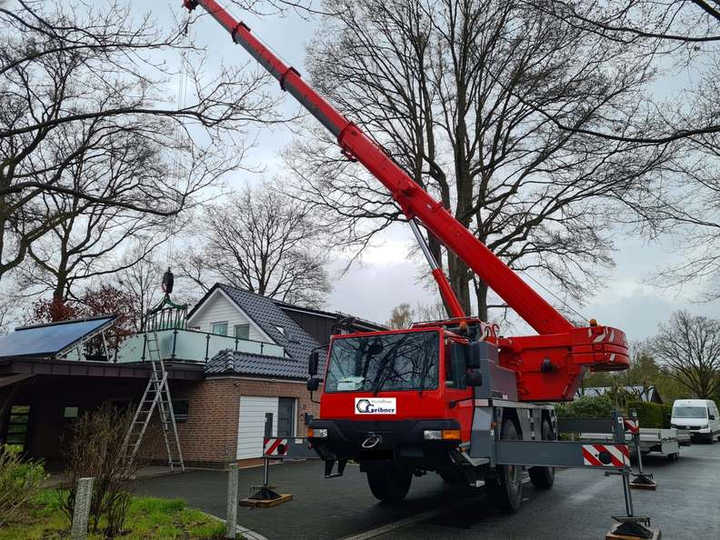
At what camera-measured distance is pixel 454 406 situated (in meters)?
7.49

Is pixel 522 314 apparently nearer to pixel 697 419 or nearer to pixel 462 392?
pixel 462 392

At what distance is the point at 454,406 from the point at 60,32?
7.15 meters

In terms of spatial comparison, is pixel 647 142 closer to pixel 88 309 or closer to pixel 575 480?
pixel 575 480

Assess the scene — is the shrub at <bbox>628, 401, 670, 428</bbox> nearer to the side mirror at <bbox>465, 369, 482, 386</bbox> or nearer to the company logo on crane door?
the side mirror at <bbox>465, 369, 482, 386</bbox>

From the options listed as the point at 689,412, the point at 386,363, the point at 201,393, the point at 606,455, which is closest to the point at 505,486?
the point at 606,455

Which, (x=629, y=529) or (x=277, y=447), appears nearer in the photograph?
(x=629, y=529)

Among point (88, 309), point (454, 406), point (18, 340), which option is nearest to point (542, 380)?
point (454, 406)

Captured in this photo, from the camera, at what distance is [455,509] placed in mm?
9055

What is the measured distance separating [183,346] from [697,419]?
29.7 meters

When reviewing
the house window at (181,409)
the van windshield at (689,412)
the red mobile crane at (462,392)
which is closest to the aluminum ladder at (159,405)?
the house window at (181,409)

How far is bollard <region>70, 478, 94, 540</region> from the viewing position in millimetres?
5371

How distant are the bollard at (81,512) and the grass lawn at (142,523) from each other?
1.24 metres

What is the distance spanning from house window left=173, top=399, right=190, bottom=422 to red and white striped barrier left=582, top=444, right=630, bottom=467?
13.7 meters

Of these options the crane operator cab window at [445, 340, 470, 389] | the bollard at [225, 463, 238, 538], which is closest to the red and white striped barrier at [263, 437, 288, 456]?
the bollard at [225, 463, 238, 538]
